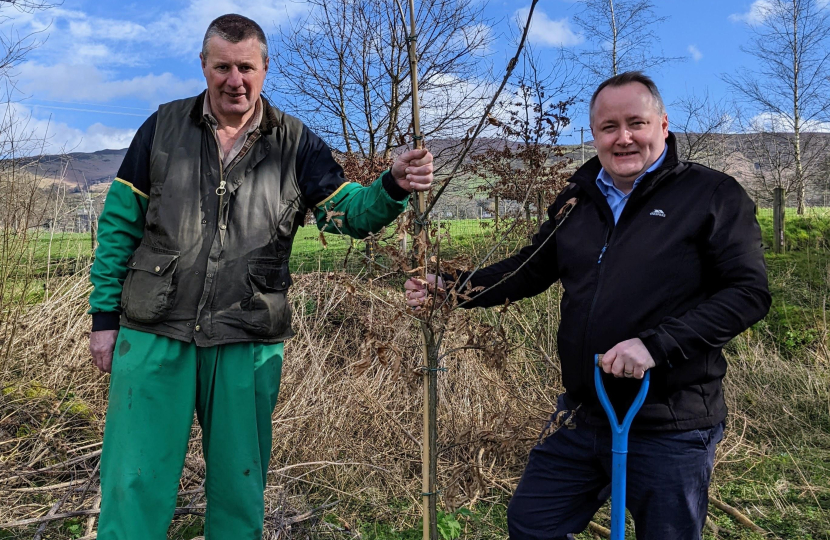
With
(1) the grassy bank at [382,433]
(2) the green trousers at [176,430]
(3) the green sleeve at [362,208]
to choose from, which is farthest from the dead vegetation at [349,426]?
(2) the green trousers at [176,430]

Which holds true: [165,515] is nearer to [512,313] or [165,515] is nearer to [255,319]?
[255,319]

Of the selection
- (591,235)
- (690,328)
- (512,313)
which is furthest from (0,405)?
(690,328)

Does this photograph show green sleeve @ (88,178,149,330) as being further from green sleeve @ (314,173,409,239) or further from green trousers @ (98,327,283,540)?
green sleeve @ (314,173,409,239)

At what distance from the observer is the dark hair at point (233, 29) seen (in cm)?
224

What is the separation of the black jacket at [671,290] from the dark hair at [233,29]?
1418 mm

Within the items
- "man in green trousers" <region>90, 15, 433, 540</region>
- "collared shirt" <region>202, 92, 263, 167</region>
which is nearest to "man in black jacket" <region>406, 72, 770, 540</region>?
"man in green trousers" <region>90, 15, 433, 540</region>

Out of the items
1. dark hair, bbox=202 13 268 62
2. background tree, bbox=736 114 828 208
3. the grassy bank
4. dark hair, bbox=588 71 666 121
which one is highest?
background tree, bbox=736 114 828 208

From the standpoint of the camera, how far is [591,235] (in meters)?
2.13

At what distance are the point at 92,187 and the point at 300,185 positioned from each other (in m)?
4.74

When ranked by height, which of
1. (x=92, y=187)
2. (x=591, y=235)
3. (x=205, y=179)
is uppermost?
(x=92, y=187)

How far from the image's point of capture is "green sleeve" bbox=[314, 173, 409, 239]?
220 centimetres

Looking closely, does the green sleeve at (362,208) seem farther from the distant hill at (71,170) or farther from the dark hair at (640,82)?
the distant hill at (71,170)

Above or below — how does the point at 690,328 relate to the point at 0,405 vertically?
above

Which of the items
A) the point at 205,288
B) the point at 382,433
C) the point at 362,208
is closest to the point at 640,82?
the point at 362,208
